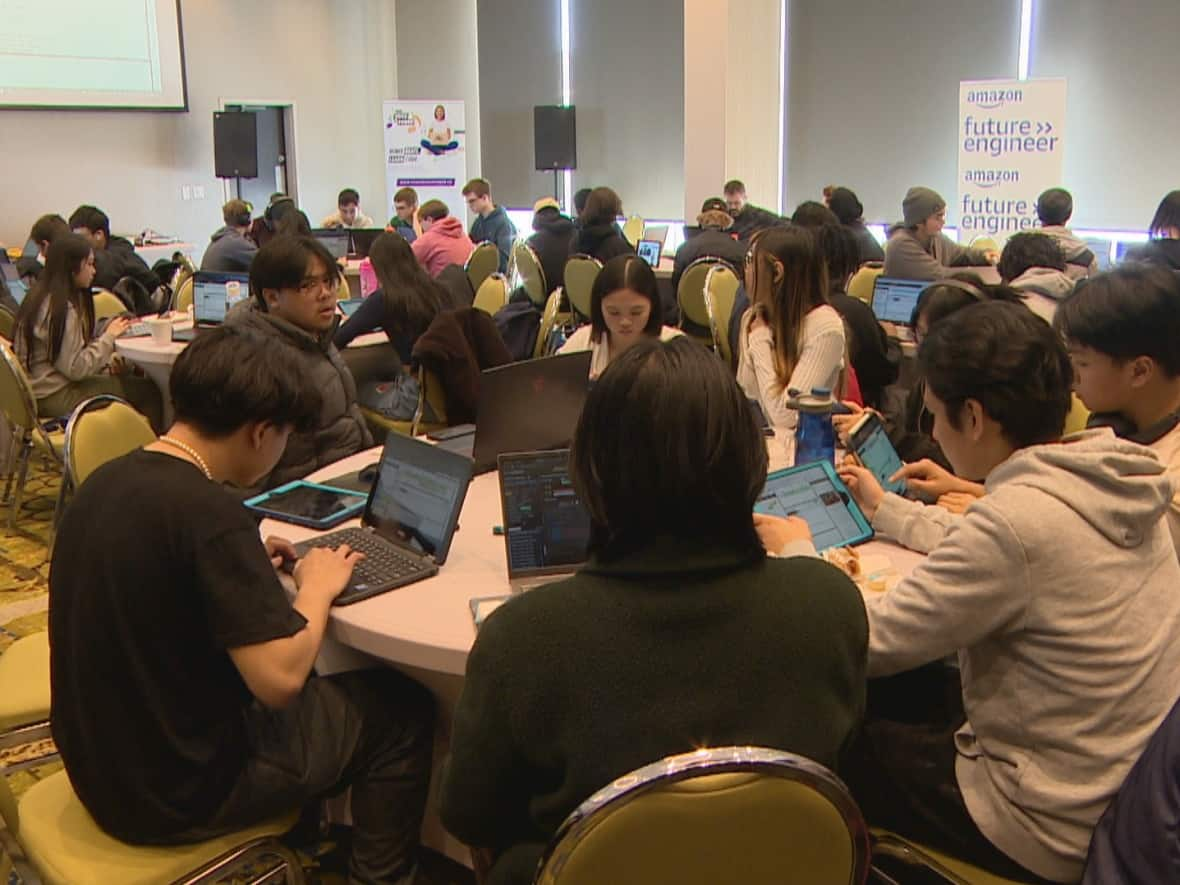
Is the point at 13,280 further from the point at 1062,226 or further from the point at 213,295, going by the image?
the point at 1062,226

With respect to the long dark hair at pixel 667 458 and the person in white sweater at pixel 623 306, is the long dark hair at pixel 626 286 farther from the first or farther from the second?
the long dark hair at pixel 667 458

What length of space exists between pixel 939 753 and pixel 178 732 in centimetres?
117

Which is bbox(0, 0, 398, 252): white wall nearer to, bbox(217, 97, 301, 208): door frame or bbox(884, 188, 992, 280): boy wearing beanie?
bbox(217, 97, 301, 208): door frame

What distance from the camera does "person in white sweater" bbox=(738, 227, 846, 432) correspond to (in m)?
3.21

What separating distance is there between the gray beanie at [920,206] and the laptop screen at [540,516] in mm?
4974

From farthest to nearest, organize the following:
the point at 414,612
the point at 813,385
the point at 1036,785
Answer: the point at 813,385, the point at 414,612, the point at 1036,785

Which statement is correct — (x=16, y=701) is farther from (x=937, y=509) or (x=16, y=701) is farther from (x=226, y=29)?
(x=226, y=29)

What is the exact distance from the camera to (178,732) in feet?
5.63

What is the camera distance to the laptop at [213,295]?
5.23 metres

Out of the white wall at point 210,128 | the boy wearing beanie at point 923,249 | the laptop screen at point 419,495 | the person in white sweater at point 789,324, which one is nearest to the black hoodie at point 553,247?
the boy wearing beanie at point 923,249

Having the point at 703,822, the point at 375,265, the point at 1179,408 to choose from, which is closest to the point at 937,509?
the point at 1179,408

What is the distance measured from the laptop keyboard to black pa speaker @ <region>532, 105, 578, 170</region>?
32.3 feet

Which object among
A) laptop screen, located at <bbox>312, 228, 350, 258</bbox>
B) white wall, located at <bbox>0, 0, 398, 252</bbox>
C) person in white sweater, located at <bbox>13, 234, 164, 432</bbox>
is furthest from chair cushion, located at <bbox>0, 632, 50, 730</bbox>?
white wall, located at <bbox>0, 0, 398, 252</bbox>

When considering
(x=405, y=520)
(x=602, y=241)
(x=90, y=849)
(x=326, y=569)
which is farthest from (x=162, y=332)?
(x=90, y=849)
